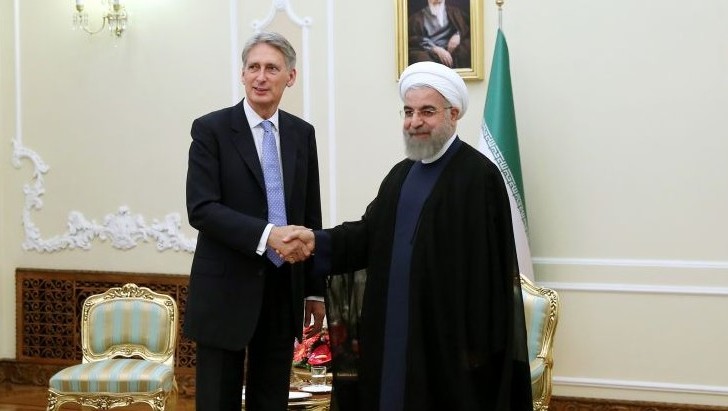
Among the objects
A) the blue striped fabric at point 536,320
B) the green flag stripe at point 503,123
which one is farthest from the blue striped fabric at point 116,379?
the green flag stripe at point 503,123

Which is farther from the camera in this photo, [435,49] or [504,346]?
[435,49]

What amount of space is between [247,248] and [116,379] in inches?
75.7

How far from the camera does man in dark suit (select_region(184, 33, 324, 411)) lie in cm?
313

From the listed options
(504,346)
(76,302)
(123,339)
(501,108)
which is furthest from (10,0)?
(504,346)

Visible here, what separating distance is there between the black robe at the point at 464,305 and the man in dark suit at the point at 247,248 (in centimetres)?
34

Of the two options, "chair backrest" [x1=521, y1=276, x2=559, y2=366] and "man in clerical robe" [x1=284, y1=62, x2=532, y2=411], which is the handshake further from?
"chair backrest" [x1=521, y1=276, x2=559, y2=366]

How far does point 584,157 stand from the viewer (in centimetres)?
522

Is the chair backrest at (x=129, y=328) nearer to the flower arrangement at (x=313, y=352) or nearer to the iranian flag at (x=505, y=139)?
the flower arrangement at (x=313, y=352)

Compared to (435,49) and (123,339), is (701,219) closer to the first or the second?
(435,49)

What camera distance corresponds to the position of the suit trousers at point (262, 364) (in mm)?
3168

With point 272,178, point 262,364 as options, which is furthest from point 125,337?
point 272,178

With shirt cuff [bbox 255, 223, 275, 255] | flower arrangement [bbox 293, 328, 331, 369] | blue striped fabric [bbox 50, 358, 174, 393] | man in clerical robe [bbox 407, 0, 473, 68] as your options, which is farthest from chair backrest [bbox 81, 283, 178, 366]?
shirt cuff [bbox 255, 223, 275, 255]

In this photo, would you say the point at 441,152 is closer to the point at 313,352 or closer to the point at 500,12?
the point at 313,352

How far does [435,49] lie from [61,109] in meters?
2.57
